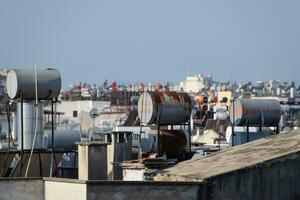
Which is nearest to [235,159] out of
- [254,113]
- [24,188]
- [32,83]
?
[24,188]

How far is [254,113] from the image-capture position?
1783 inches

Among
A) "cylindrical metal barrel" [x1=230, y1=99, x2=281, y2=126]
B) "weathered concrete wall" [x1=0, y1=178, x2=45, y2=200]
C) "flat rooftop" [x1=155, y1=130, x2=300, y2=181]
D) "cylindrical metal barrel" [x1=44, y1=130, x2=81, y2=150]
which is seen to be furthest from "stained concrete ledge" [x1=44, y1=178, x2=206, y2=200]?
"cylindrical metal barrel" [x1=44, y1=130, x2=81, y2=150]

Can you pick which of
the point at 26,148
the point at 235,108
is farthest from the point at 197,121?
the point at 26,148

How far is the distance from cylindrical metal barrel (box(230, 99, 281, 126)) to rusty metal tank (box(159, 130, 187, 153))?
3.94 meters

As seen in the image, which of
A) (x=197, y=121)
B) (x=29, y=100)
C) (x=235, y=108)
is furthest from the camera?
(x=197, y=121)

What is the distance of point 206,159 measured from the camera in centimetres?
3056

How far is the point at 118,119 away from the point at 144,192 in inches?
2899

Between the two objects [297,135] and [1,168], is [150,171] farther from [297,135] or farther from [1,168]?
[1,168]

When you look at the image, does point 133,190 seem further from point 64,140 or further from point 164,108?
point 64,140

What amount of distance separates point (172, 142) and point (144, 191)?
52.7 ft

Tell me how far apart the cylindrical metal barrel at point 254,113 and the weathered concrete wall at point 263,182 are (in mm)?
18365

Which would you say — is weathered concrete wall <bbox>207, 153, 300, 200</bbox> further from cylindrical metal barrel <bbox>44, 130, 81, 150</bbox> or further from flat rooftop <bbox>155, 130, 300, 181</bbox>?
cylindrical metal barrel <bbox>44, 130, 81, 150</bbox>

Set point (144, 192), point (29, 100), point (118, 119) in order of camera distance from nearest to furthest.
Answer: point (144, 192) < point (29, 100) < point (118, 119)

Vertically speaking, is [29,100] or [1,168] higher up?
[29,100]
